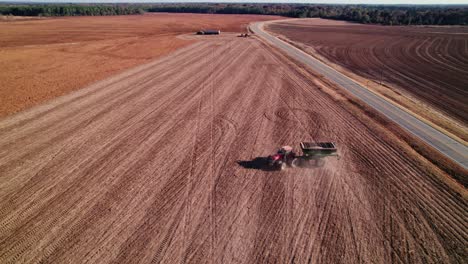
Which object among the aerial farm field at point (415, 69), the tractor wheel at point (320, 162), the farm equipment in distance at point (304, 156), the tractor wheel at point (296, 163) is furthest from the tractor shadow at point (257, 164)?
the aerial farm field at point (415, 69)

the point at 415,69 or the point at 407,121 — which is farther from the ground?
the point at 415,69

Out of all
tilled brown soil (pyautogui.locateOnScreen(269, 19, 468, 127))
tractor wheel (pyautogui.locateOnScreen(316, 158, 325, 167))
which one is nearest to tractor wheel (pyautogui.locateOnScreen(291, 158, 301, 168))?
tractor wheel (pyautogui.locateOnScreen(316, 158, 325, 167))

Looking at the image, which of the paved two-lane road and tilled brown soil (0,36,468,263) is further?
the paved two-lane road

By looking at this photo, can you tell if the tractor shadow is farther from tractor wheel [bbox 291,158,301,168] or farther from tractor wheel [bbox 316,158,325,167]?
tractor wheel [bbox 316,158,325,167]

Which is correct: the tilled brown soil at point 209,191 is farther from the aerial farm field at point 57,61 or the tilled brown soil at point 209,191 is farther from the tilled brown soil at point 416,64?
the tilled brown soil at point 416,64

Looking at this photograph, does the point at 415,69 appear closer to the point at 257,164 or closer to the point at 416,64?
the point at 416,64

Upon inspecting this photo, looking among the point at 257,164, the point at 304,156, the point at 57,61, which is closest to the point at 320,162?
the point at 304,156
